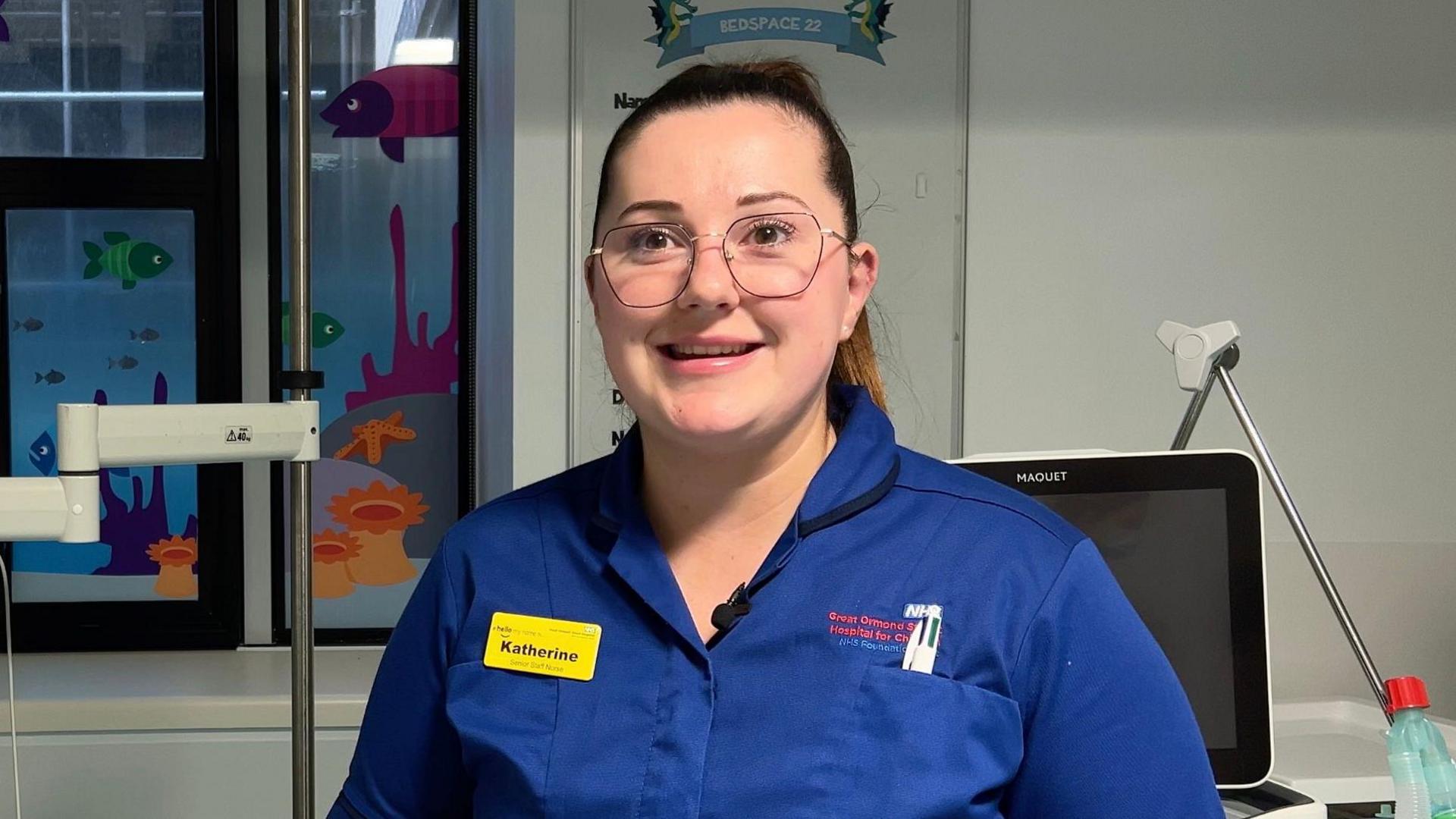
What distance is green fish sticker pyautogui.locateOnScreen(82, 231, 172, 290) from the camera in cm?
290

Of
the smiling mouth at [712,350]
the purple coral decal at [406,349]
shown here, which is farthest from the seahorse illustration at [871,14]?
the smiling mouth at [712,350]

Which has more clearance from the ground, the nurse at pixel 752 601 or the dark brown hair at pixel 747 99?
the dark brown hair at pixel 747 99

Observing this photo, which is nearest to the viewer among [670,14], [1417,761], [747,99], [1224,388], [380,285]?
[747,99]

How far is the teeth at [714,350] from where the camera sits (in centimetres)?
102

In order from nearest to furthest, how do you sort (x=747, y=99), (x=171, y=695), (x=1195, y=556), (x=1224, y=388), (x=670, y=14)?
1. (x=747, y=99)
2. (x=1195, y=556)
3. (x=1224, y=388)
4. (x=171, y=695)
5. (x=670, y=14)

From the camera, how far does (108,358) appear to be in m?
2.90

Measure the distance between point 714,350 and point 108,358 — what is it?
7.64 feet

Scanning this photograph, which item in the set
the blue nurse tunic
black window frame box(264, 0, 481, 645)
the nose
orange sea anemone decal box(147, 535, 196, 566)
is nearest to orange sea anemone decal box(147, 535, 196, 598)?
orange sea anemone decal box(147, 535, 196, 566)

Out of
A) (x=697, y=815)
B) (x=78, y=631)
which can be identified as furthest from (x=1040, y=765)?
(x=78, y=631)

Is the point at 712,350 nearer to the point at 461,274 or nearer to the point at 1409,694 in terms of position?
the point at 1409,694

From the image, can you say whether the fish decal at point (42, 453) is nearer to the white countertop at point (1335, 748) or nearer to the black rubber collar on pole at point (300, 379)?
the black rubber collar on pole at point (300, 379)

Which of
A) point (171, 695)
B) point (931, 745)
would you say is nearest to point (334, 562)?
point (171, 695)

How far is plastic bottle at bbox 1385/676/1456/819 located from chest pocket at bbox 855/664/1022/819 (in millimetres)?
594

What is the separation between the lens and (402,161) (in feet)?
9.71
